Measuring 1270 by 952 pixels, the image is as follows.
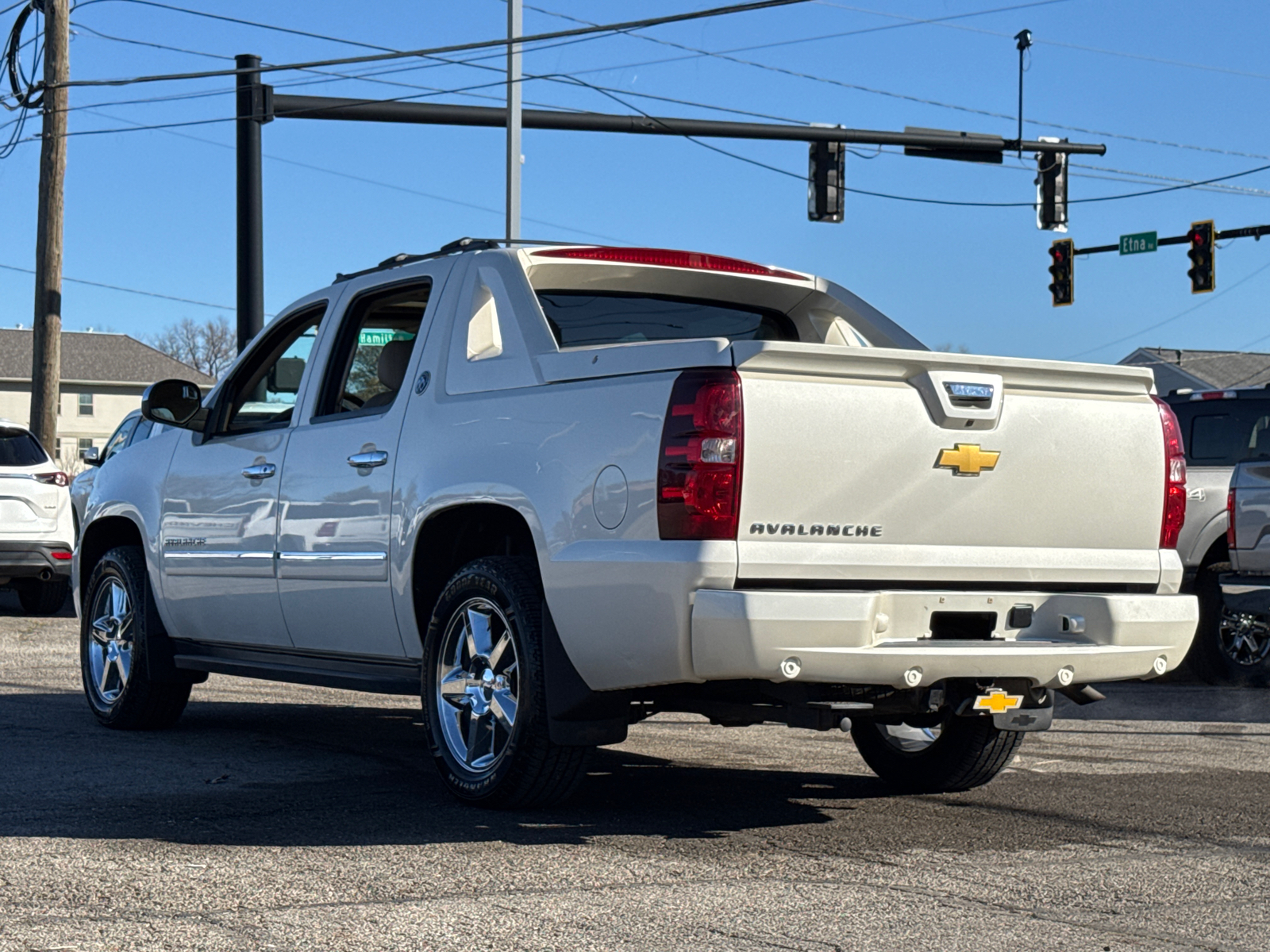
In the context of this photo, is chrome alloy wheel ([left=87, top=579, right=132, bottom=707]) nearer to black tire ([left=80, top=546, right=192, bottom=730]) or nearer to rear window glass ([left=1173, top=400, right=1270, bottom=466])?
black tire ([left=80, top=546, right=192, bottom=730])

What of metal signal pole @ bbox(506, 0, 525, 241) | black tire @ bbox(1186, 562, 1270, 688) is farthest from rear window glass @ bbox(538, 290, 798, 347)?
metal signal pole @ bbox(506, 0, 525, 241)

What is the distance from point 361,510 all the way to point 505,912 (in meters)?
2.57

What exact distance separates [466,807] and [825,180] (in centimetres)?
1680

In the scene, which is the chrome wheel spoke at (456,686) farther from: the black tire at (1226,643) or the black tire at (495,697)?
the black tire at (1226,643)

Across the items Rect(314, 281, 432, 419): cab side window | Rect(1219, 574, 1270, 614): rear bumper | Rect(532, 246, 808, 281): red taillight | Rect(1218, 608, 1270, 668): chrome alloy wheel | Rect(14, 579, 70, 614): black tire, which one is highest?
Rect(532, 246, 808, 281): red taillight

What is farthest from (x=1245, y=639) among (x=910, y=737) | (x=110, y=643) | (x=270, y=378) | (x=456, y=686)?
(x=110, y=643)

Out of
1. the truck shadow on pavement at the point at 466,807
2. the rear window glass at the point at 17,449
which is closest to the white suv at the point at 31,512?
the rear window glass at the point at 17,449

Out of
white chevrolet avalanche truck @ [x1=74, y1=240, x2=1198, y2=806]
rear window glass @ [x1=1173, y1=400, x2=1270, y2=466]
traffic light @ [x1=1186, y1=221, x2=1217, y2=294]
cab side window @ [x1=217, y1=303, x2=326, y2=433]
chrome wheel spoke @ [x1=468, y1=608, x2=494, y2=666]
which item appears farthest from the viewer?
traffic light @ [x1=1186, y1=221, x2=1217, y2=294]

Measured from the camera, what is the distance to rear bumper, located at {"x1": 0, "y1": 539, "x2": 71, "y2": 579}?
15.3 meters

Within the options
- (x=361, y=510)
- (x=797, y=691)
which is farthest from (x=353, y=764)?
(x=797, y=691)

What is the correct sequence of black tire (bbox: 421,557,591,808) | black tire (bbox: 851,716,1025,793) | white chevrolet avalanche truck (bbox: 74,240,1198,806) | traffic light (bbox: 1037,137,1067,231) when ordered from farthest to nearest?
1. traffic light (bbox: 1037,137,1067,231)
2. black tire (bbox: 851,716,1025,793)
3. black tire (bbox: 421,557,591,808)
4. white chevrolet avalanche truck (bbox: 74,240,1198,806)

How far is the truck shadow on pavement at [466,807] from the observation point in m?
5.66

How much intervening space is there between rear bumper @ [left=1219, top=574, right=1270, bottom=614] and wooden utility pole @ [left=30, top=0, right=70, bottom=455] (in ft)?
55.3

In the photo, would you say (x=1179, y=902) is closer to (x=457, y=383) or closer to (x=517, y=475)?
(x=517, y=475)
